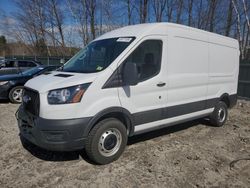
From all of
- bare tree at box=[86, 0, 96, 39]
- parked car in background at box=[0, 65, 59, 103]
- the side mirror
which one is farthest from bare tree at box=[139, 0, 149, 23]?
the side mirror

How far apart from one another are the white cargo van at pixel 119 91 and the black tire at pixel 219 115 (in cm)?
60

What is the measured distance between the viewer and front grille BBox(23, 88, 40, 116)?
3.59 meters

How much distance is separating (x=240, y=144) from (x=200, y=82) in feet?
5.10

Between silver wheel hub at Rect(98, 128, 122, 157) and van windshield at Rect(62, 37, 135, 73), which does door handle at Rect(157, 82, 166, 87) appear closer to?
van windshield at Rect(62, 37, 135, 73)

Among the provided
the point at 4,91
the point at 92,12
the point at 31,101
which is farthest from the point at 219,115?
the point at 92,12

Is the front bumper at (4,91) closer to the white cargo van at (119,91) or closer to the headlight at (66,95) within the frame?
the white cargo van at (119,91)

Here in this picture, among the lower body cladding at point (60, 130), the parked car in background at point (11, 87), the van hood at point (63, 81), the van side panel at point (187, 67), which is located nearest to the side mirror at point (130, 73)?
the van hood at point (63, 81)

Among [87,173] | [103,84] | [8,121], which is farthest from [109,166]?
[8,121]

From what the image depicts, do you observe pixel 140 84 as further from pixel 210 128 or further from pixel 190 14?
pixel 190 14

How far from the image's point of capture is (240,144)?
4.99 metres

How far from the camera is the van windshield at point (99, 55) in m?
3.95

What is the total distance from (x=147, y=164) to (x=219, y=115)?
305cm

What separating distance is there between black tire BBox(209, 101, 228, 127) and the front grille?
14.1 feet

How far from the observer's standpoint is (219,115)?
20.0 ft
